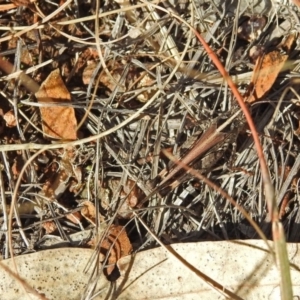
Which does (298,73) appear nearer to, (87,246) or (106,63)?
(106,63)

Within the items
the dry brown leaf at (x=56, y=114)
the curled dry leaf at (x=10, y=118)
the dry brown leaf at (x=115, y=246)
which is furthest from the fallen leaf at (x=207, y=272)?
the curled dry leaf at (x=10, y=118)

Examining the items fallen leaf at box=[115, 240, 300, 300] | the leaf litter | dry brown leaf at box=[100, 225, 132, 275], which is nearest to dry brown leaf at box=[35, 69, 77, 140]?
the leaf litter

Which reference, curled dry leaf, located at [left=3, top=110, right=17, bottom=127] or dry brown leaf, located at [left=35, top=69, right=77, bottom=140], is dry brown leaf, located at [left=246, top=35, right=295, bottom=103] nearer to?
dry brown leaf, located at [left=35, top=69, right=77, bottom=140]

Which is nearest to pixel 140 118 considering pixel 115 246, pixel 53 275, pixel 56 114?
pixel 56 114

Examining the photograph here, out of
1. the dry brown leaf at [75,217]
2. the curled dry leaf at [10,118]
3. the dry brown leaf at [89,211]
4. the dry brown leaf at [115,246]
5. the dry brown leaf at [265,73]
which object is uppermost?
the dry brown leaf at [265,73]

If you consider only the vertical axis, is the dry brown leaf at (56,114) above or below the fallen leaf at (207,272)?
above

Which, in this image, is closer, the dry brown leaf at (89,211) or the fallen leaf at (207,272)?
the fallen leaf at (207,272)

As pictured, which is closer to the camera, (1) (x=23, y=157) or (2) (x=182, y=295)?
(2) (x=182, y=295)

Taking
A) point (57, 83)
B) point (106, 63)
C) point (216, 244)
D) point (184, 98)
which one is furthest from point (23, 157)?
point (216, 244)

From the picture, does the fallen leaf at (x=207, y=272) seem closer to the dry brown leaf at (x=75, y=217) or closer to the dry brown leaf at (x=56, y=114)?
the dry brown leaf at (x=75, y=217)
